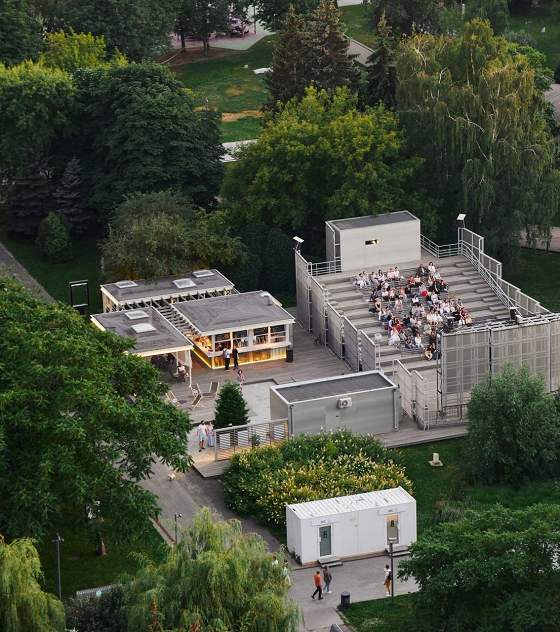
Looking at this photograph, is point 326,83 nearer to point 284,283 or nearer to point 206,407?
point 284,283

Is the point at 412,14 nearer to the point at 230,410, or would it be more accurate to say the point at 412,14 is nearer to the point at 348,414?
the point at 348,414

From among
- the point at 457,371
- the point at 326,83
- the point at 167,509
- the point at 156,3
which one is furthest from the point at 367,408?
the point at 156,3

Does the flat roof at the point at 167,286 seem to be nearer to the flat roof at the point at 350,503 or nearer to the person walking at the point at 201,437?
the person walking at the point at 201,437

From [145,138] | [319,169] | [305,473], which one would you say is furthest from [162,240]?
[305,473]

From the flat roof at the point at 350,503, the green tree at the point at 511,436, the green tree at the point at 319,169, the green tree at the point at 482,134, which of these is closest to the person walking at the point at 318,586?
the flat roof at the point at 350,503

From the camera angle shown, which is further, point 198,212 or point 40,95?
point 40,95

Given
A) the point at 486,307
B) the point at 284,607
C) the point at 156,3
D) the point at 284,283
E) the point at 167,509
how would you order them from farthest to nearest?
1. the point at 156,3
2. the point at 284,283
3. the point at 486,307
4. the point at 167,509
5. the point at 284,607
